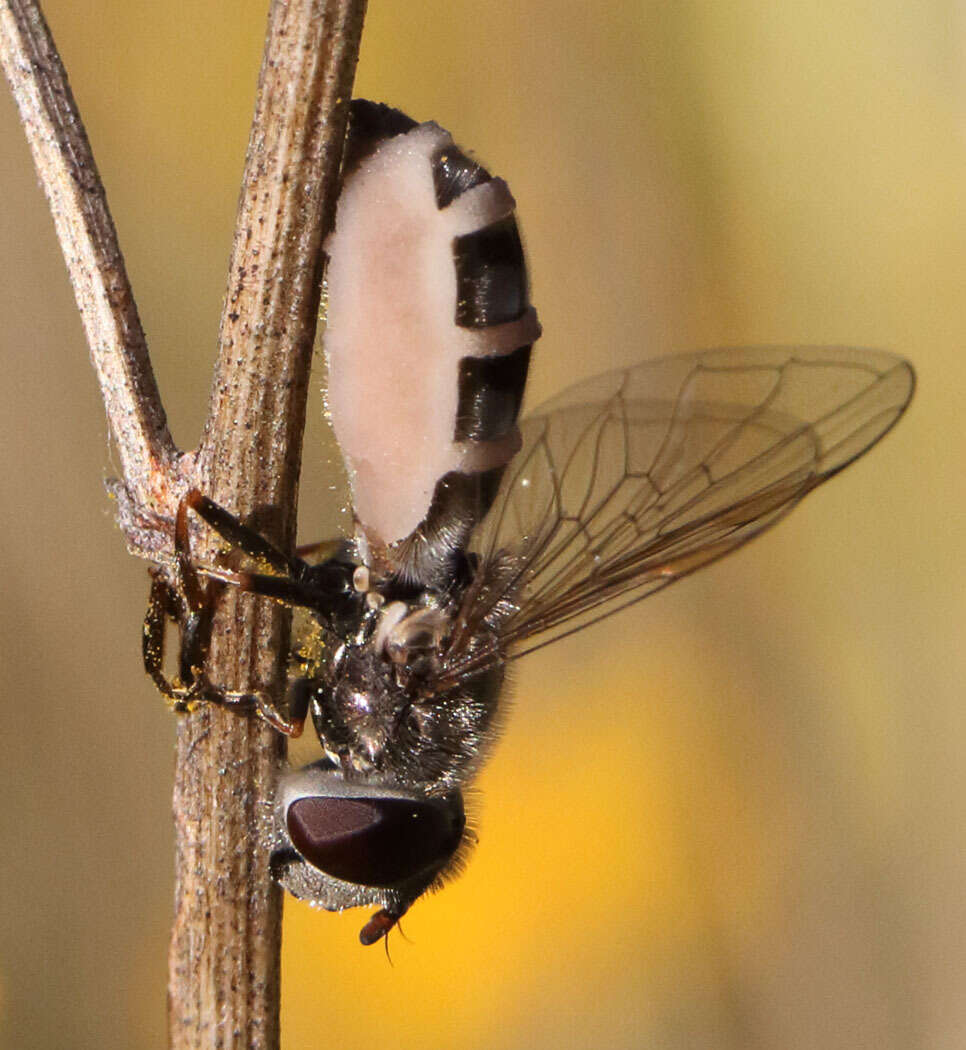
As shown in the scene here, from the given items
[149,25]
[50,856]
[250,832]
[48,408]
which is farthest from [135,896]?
[149,25]

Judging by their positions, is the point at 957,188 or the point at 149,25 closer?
the point at 149,25

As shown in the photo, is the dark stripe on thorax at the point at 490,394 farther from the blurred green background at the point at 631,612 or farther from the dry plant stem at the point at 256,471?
the blurred green background at the point at 631,612

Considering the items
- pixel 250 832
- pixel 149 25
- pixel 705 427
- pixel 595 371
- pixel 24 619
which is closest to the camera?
pixel 250 832

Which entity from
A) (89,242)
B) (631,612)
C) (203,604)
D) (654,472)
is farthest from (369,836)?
(631,612)

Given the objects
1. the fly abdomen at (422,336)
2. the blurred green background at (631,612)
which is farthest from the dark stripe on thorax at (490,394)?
the blurred green background at (631,612)

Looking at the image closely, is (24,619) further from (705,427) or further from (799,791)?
(799,791)

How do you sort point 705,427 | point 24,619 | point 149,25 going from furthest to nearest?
point 149,25 → point 24,619 → point 705,427

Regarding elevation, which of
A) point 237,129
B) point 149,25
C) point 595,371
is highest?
point 149,25

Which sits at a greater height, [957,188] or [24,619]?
[957,188]
